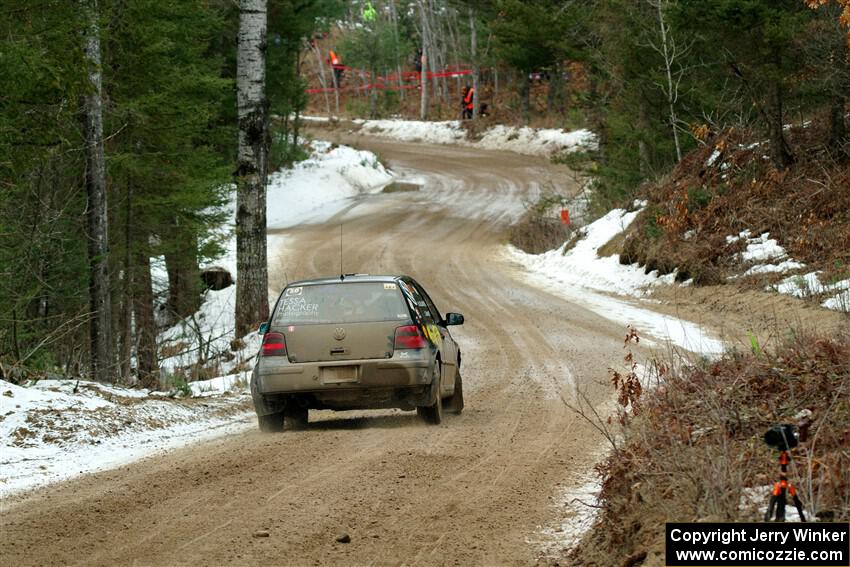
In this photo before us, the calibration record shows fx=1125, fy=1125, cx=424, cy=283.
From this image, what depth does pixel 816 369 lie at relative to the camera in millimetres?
7809

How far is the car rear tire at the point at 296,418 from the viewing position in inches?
460

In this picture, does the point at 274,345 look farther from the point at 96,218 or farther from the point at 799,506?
the point at 96,218

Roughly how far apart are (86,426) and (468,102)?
195 feet

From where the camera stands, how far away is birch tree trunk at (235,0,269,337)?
1923 cm

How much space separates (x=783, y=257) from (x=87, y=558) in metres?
18.4

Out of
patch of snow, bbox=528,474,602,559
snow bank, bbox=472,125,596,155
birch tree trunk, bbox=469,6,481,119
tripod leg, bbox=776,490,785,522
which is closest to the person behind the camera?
tripod leg, bbox=776,490,785,522

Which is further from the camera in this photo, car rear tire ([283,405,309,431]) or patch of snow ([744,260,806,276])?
patch of snow ([744,260,806,276])

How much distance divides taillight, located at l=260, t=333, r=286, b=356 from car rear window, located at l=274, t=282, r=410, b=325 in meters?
0.16

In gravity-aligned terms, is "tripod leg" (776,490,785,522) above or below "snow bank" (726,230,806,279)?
above

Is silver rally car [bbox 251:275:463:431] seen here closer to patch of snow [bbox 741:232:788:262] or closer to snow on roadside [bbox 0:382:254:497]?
snow on roadside [bbox 0:382:254:497]

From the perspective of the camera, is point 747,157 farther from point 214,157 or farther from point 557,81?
point 557,81

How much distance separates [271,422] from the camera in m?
11.5

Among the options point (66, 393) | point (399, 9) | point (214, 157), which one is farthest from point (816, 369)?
point (399, 9)

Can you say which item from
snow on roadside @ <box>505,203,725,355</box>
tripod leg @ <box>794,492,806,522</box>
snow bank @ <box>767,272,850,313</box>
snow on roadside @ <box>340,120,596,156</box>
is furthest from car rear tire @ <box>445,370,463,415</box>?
snow on roadside @ <box>340,120,596,156</box>
